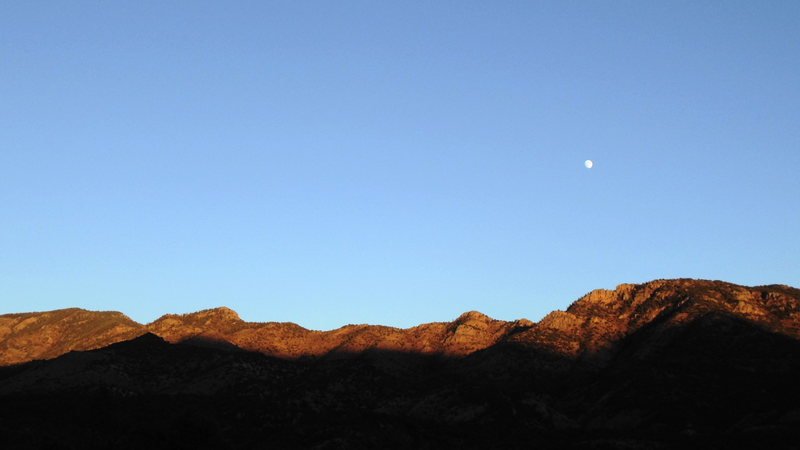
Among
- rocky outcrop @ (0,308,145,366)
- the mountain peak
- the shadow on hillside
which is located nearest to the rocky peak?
the mountain peak

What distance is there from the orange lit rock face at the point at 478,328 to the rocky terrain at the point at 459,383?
45cm

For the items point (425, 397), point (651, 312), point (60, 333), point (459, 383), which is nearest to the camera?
point (425, 397)

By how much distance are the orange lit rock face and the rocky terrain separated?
45cm

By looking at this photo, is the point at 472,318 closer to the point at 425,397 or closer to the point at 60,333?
the point at 425,397

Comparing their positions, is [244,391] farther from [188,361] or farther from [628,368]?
[628,368]

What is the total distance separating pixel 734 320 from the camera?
12419 centimetres

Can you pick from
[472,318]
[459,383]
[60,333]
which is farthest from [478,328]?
[60,333]

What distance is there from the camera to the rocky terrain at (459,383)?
93.4 m

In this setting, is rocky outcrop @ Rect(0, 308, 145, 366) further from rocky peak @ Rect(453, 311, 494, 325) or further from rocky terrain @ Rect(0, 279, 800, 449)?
rocky peak @ Rect(453, 311, 494, 325)

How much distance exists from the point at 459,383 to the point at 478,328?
31756 mm

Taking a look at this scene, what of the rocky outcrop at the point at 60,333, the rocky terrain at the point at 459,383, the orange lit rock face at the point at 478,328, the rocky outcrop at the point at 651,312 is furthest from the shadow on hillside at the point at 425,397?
the rocky outcrop at the point at 60,333

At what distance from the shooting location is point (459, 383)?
125 meters

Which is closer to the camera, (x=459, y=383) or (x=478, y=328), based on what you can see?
(x=459, y=383)

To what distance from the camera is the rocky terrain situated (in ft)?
307
